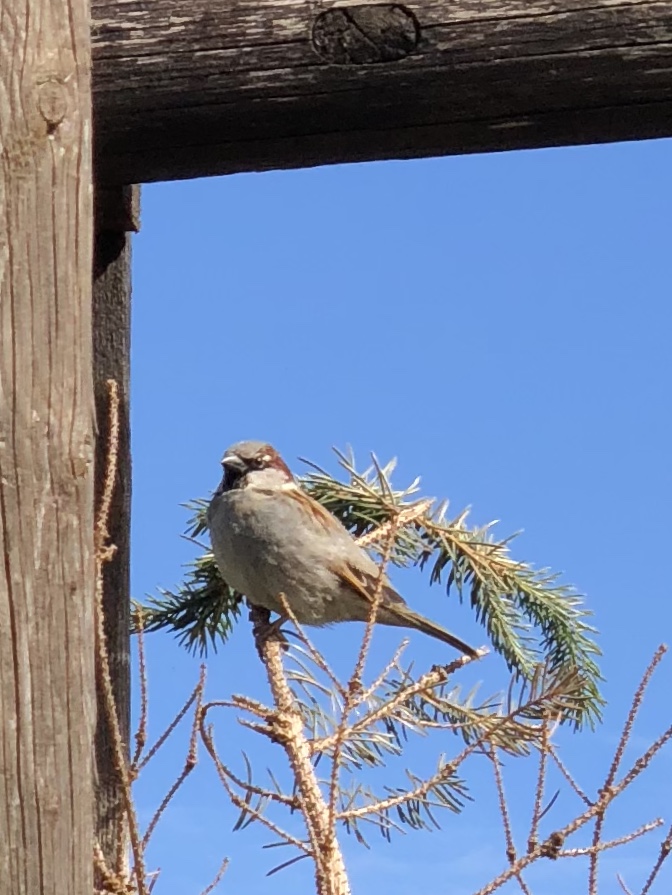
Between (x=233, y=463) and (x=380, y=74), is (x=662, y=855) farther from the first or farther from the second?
(x=233, y=463)

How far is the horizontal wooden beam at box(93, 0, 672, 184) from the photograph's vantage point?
1.89 metres

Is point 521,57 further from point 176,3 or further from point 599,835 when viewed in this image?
point 599,835

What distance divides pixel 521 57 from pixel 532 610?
4.28ft

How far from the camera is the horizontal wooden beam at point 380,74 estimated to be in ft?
6.19

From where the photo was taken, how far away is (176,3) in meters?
1.94

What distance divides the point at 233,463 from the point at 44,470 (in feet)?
8.21

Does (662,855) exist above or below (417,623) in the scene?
below

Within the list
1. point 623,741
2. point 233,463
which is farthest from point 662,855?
point 233,463

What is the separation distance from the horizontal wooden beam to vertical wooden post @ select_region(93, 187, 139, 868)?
250 mm

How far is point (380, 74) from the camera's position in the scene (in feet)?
6.24

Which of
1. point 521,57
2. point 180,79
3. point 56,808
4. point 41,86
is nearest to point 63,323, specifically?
point 41,86

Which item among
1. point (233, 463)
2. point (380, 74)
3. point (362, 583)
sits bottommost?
point (380, 74)

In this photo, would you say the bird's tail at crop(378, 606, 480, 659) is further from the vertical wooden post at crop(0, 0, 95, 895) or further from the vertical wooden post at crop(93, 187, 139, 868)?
the vertical wooden post at crop(0, 0, 95, 895)

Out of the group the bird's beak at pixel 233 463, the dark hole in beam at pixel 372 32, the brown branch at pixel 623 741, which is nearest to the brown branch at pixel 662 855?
the brown branch at pixel 623 741
